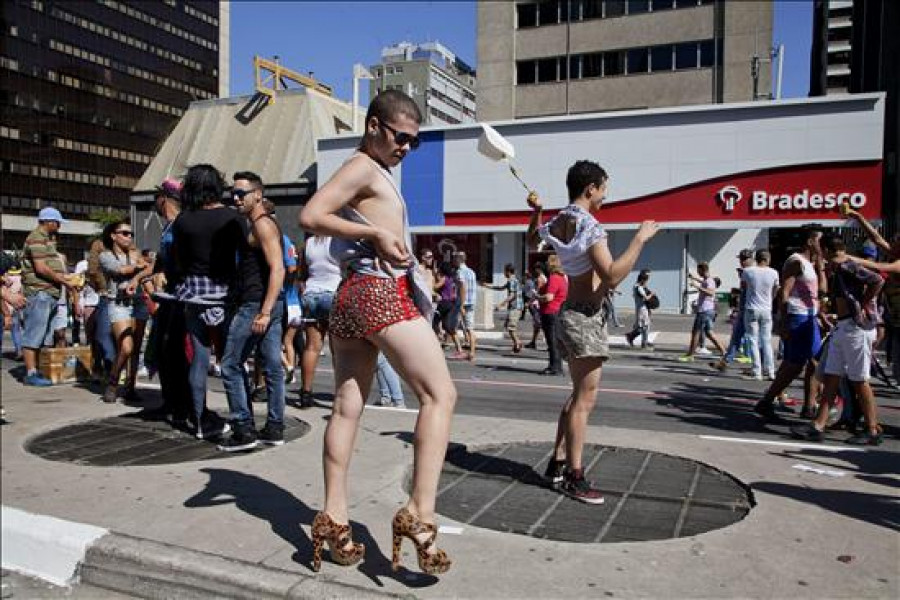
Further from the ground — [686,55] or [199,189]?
→ [686,55]

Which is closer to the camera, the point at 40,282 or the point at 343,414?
the point at 343,414

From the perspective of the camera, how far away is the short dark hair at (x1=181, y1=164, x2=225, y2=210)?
17.5 feet

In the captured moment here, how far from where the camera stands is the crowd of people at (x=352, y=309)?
3.02 m

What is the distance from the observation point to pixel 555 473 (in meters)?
4.50

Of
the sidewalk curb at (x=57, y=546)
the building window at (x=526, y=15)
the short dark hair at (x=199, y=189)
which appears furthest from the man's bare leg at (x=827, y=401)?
the building window at (x=526, y=15)

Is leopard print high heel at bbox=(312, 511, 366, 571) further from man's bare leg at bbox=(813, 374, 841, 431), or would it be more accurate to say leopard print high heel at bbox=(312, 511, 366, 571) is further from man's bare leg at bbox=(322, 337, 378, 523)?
man's bare leg at bbox=(813, 374, 841, 431)

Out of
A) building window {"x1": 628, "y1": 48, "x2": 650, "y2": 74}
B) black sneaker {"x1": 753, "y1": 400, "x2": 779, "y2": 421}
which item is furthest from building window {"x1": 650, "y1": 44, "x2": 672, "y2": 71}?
black sneaker {"x1": 753, "y1": 400, "x2": 779, "y2": 421}

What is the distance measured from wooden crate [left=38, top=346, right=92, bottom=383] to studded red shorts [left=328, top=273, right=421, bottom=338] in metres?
6.16

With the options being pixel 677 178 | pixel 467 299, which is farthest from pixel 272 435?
pixel 677 178

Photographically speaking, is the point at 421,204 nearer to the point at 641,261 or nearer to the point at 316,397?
the point at 641,261

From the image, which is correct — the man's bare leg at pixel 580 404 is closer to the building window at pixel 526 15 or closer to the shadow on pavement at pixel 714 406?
the shadow on pavement at pixel 714 406

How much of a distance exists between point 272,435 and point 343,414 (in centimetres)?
240

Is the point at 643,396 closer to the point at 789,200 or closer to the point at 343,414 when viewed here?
the point at 343,414

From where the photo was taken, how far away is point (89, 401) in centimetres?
684
